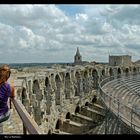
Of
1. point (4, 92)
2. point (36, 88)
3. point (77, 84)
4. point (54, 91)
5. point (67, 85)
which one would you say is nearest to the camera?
point (4, 92)

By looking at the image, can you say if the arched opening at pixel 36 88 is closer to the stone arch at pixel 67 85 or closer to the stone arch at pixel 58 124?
the stone arch at pixel 58 124

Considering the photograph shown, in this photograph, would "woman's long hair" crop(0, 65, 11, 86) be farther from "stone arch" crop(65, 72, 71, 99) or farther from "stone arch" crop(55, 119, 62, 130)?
"stone arch" crop(65, 72, 71, 99)

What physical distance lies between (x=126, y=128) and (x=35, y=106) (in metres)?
7.29

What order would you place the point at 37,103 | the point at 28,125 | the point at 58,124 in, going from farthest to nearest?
the point at 58,124
the point at 37,103
the point at 28,125

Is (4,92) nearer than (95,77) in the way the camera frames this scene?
Yes

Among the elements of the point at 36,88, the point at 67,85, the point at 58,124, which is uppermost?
the point at 36,88

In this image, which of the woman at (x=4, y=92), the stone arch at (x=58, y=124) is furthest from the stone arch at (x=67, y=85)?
the woman at (x=4, y=92)

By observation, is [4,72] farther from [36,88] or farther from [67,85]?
[67,85]

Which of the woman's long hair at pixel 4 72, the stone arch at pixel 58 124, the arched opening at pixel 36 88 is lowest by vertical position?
the stone arch at pixel 58 124

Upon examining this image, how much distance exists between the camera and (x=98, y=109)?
2855 cm

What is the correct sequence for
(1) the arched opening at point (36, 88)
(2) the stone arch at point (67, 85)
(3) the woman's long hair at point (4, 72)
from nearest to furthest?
(3) the woman's long hair at point (4, 72), (1) the arched opening at point (36, 88), (2) the stone arch at point (67, 85)

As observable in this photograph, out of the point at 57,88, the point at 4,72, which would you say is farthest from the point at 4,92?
the point at 57,88

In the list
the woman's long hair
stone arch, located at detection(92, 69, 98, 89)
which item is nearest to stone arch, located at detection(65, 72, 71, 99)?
stone arch, located at detection(92, 69, 98, 89)
